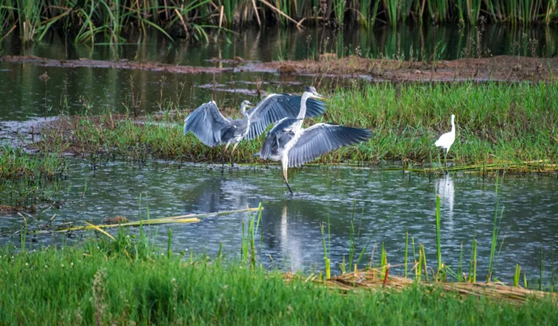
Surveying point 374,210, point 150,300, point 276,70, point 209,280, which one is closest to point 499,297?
point 209,280

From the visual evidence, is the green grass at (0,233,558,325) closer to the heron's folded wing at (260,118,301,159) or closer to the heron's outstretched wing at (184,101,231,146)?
the heron's folded wing at (260,118,301,159)

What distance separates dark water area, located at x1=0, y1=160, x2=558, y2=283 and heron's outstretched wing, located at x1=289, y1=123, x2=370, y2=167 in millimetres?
290

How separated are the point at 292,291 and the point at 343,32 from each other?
1558 centimetres

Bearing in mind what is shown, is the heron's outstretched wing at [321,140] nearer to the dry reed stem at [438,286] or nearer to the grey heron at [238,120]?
the grey heron at [238,120]

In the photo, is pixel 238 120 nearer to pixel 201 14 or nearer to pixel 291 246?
pixel 291 246

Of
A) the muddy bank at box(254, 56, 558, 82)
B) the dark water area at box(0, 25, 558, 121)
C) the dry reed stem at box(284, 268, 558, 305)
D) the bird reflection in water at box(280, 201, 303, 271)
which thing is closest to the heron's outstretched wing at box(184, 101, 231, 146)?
the dark water area at box(0, 25, 558, 121)

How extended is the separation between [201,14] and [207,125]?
990 centimetres

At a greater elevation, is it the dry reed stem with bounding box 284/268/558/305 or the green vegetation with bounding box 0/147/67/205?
the green vegetation with bounding box 0/147/67/205

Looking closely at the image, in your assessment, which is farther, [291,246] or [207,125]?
[207,125]

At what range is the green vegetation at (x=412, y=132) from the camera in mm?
8352

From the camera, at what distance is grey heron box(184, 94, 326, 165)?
323 inches

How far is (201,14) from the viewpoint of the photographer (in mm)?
17797

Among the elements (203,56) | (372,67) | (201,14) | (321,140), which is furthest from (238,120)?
(201,14)

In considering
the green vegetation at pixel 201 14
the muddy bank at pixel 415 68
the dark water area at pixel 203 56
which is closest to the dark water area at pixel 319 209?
the dark water area at pixel 203 56
